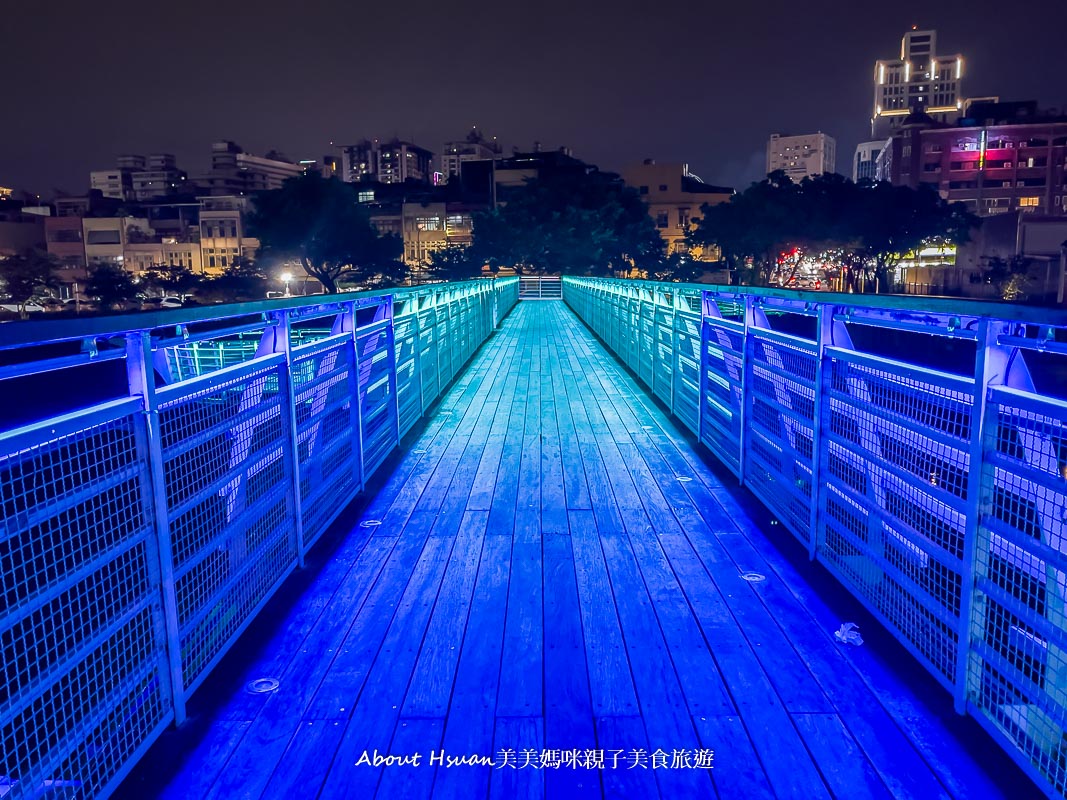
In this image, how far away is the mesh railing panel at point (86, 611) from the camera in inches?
80.8

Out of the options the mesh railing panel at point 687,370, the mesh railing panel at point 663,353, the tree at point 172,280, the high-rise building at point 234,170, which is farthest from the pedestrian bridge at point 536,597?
the high-rise building at point 234,170

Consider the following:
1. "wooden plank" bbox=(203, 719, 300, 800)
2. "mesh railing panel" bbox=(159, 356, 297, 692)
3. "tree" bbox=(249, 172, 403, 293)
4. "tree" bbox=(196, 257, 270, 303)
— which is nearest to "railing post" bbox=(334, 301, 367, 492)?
"mesh railing panel" bbox=(159, 356, 297, 692)

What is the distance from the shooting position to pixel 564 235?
59.4 meters

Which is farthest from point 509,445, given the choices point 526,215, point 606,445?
point 526,215

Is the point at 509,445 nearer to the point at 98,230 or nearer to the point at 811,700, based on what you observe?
the point at 811,700

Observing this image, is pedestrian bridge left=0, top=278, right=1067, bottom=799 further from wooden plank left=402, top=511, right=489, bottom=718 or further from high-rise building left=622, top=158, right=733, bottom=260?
high-rise building left=622, top=158, right=733, bottom=260

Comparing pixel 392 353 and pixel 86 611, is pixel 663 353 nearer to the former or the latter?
pixel 392 353

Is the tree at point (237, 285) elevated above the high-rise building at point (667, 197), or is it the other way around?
the high-rise building at point (667, 197)

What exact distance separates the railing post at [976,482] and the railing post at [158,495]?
2.75 metres

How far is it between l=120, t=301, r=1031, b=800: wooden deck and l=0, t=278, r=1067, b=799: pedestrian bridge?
0.05 ft

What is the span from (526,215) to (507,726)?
62.2 meters

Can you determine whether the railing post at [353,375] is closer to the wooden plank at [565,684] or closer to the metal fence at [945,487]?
the wooden plank at [565,684]

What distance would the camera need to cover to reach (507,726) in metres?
2.80

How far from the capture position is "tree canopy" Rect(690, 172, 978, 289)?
2239 inches
